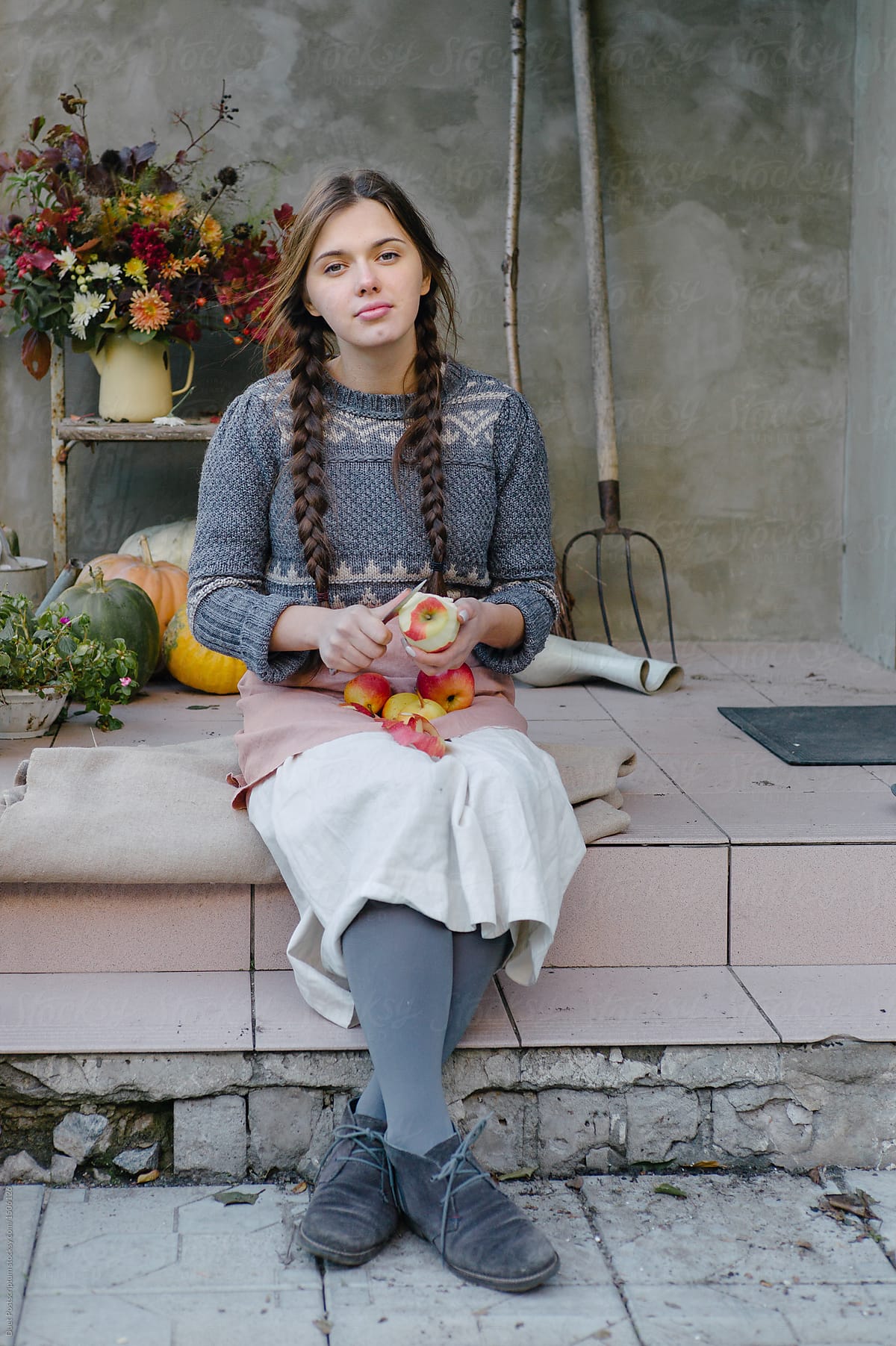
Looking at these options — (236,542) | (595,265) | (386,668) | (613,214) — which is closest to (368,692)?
(386,668)

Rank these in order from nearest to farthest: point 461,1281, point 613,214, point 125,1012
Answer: point 461,1281, point 125,1012, point 613,214

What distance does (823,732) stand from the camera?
297 centimetres

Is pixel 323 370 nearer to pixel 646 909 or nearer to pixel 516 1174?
pixel 646 909

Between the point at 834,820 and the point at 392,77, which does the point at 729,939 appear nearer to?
the point at 834,820

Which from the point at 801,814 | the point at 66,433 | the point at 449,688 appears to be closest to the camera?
the point at 449,688

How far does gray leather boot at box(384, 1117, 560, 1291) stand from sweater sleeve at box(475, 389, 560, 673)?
78cm

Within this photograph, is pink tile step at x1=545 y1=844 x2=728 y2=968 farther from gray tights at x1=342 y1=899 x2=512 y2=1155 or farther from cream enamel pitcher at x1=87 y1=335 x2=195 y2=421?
cream enamel pitcher at x1=87 y1=335 x2=195 y2=421

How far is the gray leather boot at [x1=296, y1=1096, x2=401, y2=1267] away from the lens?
1601mm

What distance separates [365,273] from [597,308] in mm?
2099

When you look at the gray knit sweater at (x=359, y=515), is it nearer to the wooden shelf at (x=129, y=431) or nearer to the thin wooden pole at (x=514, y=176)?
the wooden shelf at (x=129, y=431)

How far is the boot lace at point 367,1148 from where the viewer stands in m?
1.67

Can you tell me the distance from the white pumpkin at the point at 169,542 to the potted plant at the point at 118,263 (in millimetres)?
320

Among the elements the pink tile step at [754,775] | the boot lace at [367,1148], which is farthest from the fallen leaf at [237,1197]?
the pink tile step at [754,775]

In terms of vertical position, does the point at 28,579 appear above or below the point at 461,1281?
above
